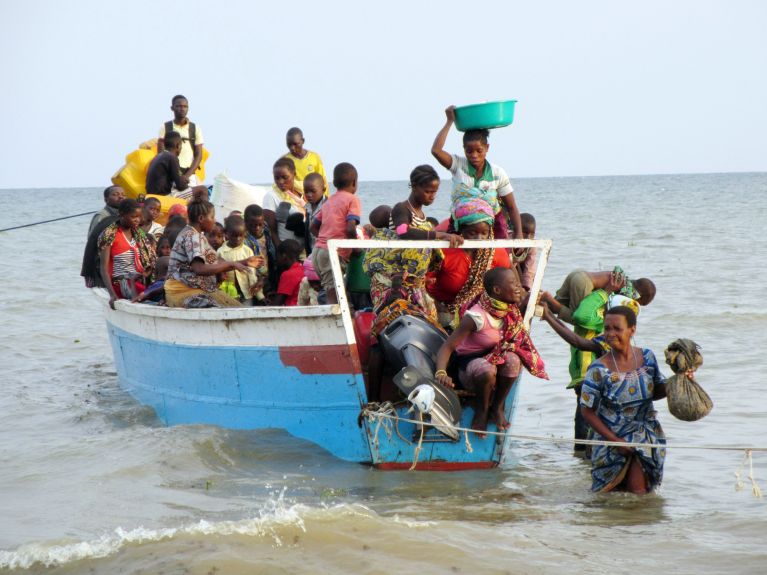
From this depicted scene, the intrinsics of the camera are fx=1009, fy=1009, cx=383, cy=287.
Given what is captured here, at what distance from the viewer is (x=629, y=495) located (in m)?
6.03

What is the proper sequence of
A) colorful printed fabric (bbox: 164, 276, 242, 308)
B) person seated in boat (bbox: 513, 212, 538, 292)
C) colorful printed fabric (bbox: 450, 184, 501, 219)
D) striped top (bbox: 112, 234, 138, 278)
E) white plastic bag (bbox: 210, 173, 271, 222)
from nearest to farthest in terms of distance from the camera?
colorful printed fabric (bbox: 450, 184, 501, 219) < person seated in boat (bbox: 513, 212, 538, 292) < colorful printed fabric (bbox: 164, 276, 242, 308) < striped top (bbox: 112, 234, 138, 278) < white plastic bag (bbox: 210, 173, 271, 222)

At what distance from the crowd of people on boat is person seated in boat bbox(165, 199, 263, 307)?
1 centimetres

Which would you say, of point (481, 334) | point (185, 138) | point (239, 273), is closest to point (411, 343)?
point (481, 334)

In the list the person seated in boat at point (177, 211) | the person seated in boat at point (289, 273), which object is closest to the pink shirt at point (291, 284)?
the person seated in boat at point (289, 273)

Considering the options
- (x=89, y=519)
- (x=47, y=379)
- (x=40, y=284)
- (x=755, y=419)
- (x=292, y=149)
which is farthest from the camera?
(x=40, y=284)

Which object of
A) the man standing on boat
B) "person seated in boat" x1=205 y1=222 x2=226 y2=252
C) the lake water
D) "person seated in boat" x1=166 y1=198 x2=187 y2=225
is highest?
the man standing on boat

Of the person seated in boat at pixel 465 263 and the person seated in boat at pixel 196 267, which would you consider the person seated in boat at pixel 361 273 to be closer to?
the person seated in boat at pixel 465 263

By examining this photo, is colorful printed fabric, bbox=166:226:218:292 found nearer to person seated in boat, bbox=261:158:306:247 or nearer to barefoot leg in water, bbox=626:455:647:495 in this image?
person seated in boat, bbox=261:158:306:247

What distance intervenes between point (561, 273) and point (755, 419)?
1100 centimetres

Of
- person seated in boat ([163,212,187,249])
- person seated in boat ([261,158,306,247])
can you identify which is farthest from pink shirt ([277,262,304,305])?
person seated in boat ([163,212,187,249])

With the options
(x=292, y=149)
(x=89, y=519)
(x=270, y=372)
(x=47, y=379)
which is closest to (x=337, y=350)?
(x=270, y=372)

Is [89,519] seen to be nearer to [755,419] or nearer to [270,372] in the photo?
[270,372]

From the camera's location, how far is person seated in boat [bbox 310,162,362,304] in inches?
270

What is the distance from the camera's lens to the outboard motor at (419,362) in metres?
5.97
